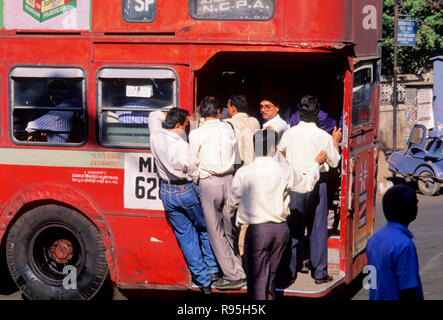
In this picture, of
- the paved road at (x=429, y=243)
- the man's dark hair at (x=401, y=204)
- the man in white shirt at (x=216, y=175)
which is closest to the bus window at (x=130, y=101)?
the man in white shirt at (x=216, y=175)

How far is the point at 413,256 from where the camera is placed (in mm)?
4016

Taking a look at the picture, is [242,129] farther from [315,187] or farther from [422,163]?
[422,163]

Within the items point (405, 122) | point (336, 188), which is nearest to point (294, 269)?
point (336, 188)

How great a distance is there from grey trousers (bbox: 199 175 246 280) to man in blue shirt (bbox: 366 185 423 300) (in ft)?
8.85

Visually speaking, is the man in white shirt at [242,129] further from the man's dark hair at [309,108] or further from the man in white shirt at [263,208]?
the man in white shirt at [263,208]

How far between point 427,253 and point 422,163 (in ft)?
17.6

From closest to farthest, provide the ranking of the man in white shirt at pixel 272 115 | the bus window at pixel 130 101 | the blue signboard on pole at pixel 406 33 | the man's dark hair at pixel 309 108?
1. the man's dark hair at pixel 309 108
2. the bus window at pixel 130 101
3. the man in white shirt at pixel 272 115
4. the blue signboard on pole at pixel 406 33

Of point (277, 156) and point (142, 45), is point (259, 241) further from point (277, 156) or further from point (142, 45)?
point (142, 45)

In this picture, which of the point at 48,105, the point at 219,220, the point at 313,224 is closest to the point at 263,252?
the point at 219,220

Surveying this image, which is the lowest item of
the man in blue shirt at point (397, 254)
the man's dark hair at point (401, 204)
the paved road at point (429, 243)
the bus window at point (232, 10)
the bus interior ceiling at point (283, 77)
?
the paved road at point (429, 243)

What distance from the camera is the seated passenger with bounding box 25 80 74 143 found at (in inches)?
284

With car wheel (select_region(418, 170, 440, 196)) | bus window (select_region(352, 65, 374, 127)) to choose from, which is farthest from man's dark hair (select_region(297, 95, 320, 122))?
car wheel (select_region(418, 170, 440, 196))

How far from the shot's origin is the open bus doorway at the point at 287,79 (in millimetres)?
8305

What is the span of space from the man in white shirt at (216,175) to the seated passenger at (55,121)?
1401 mm
